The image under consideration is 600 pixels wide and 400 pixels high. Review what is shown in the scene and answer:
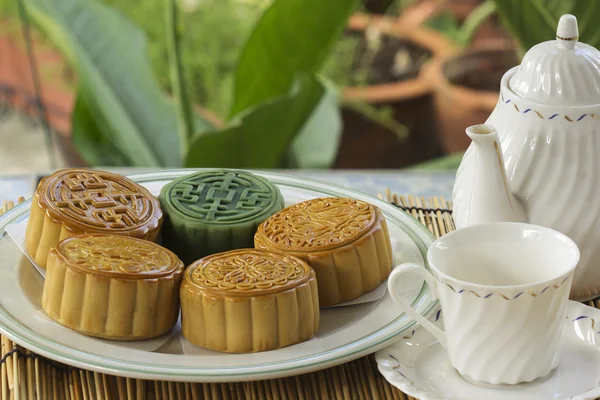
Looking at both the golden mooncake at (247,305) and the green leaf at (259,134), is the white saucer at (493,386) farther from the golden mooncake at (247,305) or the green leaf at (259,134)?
the green leaf at (259,134)

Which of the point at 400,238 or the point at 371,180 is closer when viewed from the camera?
the point at 400,238

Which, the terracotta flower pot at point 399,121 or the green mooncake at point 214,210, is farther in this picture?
the terracotta flower pot at point 399,121

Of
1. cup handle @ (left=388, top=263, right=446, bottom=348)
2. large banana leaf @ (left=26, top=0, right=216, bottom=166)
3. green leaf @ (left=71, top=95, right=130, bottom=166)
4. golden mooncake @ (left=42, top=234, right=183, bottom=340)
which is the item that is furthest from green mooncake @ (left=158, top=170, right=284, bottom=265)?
green leaf @ (left=71, top=95, right=130, bottom=166)

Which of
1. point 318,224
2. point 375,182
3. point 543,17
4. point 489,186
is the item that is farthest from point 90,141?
point 489,186

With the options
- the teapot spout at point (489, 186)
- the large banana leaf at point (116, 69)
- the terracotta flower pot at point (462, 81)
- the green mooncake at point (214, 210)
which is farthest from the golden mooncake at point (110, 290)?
the terracotta flower pot at point (462, 81)

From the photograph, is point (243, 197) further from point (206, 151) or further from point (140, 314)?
point (206, 151)

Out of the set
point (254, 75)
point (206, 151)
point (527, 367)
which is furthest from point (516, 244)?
point (254, 75)

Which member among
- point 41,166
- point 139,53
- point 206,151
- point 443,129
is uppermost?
point 139,53
